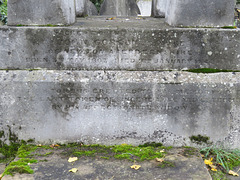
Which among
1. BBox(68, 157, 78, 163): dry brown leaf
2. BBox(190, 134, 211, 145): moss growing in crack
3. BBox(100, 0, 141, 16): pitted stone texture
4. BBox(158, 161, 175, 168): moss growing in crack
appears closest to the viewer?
BBox(158, 161, 175, 168): moss growing in crack

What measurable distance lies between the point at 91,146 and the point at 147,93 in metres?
0.93

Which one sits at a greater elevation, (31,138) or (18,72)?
(18,72)

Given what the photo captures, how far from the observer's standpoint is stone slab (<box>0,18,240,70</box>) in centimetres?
267

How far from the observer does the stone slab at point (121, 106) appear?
273cm

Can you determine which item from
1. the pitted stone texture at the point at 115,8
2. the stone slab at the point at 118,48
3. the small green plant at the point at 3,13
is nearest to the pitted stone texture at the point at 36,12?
the stone slab at the point at 118,48

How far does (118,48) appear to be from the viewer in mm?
2732

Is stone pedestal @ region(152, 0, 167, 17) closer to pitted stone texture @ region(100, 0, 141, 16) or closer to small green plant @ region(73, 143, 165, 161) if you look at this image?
pitted stone texture @ region(100, 0, 141, 16)

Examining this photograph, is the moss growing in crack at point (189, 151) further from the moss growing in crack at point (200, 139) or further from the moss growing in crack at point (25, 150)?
the moss growing in crack at point (25, 150)

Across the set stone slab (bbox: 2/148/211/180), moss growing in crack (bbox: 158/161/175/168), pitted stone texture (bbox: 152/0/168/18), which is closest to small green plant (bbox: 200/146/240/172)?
stone slab (bbox: 2/148/211/180)

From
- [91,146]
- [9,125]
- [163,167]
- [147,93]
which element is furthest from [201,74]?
[9,125]

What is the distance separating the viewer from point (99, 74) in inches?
109

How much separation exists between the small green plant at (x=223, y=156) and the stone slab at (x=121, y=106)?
0.11 metres

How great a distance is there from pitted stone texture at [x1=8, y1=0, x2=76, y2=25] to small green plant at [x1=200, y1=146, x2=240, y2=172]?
232 centimetres

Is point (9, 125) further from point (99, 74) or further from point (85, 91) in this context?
point (99, 74)
